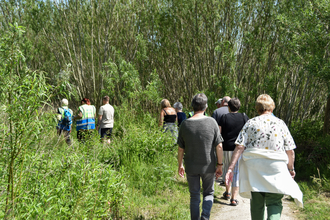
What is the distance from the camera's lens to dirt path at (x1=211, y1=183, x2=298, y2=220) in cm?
465

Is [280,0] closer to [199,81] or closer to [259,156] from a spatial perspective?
[199,81]

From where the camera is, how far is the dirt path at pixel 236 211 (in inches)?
183

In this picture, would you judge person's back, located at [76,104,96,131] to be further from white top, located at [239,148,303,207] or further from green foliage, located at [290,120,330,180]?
white top, located at [239,148,303,207]

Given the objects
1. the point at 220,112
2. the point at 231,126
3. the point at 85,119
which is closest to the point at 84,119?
A: the point at 85,119

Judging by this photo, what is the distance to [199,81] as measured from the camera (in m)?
12.9

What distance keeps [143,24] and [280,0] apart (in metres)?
5.87

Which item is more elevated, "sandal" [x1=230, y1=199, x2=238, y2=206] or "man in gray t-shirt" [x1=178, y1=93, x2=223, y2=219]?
"man in gray t-shirt" [x1=178, y1=93, x2=223, y2=219]

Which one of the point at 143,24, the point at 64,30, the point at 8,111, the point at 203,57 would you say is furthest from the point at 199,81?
the point at 8,111

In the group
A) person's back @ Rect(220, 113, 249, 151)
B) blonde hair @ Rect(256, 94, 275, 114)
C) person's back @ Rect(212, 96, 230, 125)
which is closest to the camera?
blonde hair @ Rect(256, 94, 275, 114)

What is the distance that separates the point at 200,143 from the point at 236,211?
1.83 meters

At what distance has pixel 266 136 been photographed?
3.29 m

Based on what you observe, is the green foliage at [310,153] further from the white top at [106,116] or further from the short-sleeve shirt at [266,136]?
the white top at [106,116]

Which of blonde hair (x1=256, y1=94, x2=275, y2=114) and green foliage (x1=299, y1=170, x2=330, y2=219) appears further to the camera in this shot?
green foliage (x1=299, y1=170, x2=330, y2=219)

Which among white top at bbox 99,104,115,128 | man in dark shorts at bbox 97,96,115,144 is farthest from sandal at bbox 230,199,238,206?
white top at bbox 99,104,115,128
